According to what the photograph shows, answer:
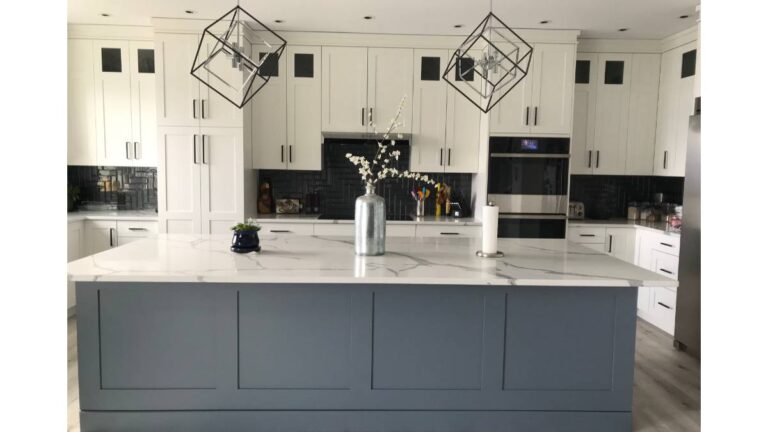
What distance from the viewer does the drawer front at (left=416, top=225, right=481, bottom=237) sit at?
4578 mm

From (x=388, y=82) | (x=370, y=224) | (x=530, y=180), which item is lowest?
(x=370, y=224)

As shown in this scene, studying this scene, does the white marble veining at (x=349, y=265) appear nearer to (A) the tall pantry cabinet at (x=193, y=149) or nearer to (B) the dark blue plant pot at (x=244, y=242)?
(B) the dark blue plant pot at (x=244, y=242)

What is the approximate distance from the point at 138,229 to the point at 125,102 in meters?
1.17

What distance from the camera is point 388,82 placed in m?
4.64

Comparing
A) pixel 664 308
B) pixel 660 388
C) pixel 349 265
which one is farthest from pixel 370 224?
pixel 664 308

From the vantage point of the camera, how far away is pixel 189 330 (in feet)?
7.56

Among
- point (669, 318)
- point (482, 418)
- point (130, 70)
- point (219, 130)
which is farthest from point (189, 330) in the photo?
point (669, 318)

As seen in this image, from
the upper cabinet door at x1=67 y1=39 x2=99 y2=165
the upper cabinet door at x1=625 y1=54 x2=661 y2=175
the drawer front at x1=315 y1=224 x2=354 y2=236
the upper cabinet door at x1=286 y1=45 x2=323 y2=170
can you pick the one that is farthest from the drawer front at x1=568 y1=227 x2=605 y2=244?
the upper cabinet door at x1=67 y1=39 x2=99 y2=165

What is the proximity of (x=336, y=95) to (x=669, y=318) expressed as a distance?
340cm

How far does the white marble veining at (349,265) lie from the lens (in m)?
2.06

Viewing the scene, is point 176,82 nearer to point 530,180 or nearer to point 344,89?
point 344,89

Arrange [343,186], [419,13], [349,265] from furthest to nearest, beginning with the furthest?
[343,186]
[419,13]
[349,265]

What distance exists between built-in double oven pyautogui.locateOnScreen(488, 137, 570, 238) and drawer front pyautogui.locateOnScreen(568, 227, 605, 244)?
157 millimetres
